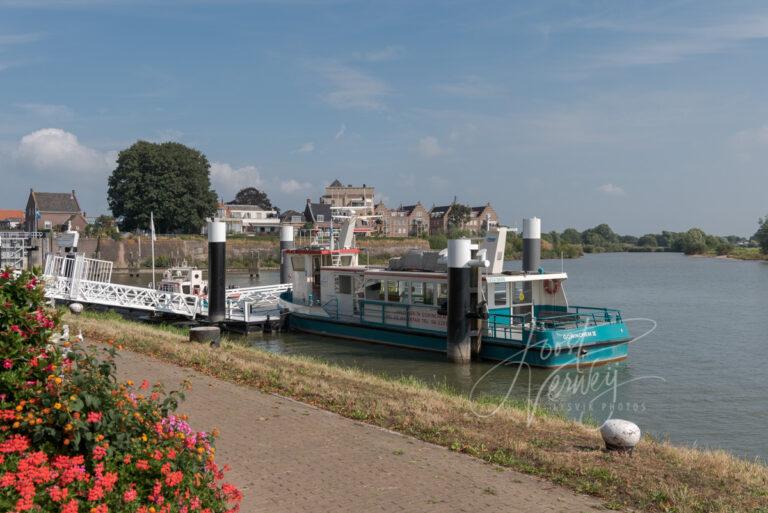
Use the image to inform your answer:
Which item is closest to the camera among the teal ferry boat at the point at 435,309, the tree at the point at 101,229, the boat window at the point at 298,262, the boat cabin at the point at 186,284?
the teal ferry boat at the point at 435,309

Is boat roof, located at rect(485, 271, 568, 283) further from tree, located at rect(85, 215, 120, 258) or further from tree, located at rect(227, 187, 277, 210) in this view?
tree, located at rect(227, 187, 277, 210)

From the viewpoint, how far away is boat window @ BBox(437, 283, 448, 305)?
83.7ft

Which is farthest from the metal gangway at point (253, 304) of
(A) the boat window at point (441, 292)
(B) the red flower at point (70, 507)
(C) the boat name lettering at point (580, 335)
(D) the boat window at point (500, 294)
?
(B) the red flower at point (70, 507)

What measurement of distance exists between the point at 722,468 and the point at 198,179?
3431 inches

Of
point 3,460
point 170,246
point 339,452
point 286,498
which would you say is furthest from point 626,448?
point 170,246

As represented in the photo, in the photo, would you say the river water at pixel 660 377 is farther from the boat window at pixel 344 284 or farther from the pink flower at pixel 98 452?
the pink flower at pixel 98 452

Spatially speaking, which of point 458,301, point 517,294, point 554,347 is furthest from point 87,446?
point 517,294

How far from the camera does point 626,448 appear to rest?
9922 millimetres

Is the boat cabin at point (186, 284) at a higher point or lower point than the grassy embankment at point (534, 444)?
higher

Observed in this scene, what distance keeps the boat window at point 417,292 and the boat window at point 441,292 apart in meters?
0.75

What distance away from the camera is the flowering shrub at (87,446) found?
203 inches

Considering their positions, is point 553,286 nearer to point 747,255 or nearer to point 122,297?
point 122,297

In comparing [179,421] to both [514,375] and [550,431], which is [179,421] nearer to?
[550,431]

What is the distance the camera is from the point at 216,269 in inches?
1166
